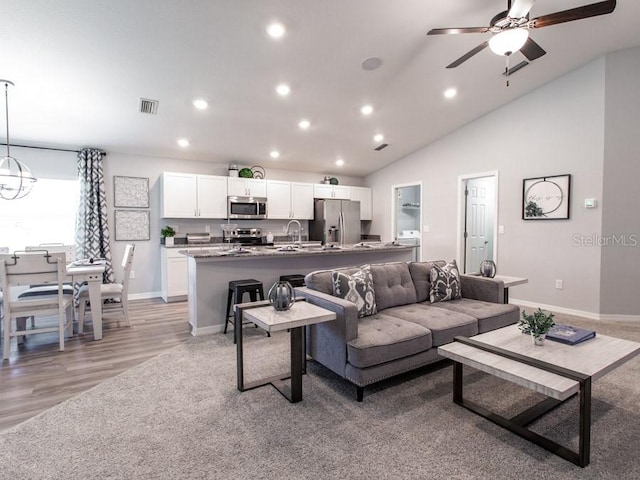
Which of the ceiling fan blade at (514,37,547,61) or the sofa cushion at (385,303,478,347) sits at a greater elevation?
the ceiling fan blade at (514,37,547,61)

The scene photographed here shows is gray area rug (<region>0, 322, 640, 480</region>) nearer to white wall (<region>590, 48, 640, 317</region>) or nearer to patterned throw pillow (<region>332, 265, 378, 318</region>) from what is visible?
patterned throw pillow (<region>332, 265, 378, 318</region>)

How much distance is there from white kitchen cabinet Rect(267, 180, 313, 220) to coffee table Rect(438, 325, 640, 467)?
4.82m

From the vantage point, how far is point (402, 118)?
17.8ft

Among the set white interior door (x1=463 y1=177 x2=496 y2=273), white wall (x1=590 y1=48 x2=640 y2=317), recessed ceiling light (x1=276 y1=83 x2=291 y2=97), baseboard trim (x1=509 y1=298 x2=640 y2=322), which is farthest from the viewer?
white interior door (x1=463 y1=177 x2=496 y2=273)

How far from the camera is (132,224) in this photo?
5699mm

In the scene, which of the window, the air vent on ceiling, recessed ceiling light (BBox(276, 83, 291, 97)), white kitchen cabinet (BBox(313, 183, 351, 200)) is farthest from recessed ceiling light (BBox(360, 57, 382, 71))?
the window

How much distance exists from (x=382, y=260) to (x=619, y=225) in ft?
9.83

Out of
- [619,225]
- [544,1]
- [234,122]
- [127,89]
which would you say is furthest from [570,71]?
[127,89]

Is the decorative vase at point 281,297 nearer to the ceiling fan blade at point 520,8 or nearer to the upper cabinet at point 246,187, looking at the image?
the ceiling fan blade at point 520,8

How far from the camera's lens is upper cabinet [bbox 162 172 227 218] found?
221 inches

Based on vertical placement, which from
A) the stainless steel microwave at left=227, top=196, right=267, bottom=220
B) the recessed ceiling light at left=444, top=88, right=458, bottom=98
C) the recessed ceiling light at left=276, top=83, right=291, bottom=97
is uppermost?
the recessed ceiling light at left=444, top=88, right=458, bottom=98

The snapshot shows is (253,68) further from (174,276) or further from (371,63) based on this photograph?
(174,276)

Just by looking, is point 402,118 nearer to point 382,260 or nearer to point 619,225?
point 382,260

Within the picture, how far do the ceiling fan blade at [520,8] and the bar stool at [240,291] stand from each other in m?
3.24
